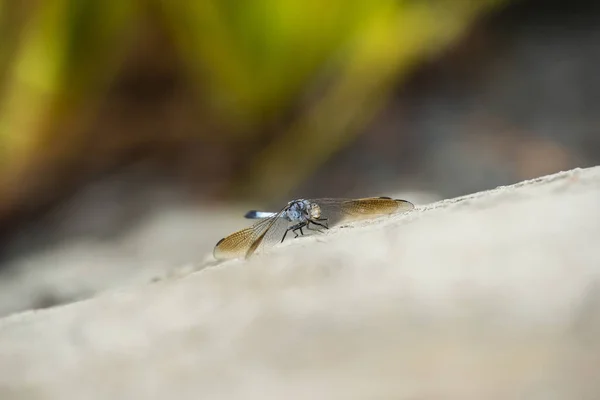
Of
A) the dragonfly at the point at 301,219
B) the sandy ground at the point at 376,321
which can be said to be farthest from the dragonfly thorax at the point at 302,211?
the sandy ground at the point at 376,321

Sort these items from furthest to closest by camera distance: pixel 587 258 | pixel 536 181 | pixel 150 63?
pixel 150 63 → pixel 536 181 → pixel 587 258

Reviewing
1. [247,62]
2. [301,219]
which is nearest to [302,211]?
[301,219]

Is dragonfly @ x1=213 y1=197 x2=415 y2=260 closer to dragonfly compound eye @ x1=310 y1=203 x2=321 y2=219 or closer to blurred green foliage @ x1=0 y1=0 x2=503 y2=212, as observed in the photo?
dragonfly compound eye @ x1=310 y1=203 x2=321 y2=219

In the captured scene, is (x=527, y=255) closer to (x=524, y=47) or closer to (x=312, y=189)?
(x=312, y=189)

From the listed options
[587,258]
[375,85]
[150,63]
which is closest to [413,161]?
[375,85]

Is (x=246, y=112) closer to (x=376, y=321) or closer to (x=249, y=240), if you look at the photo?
(x=249, y=240)

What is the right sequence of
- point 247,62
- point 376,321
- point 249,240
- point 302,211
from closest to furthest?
point 376,321
point 249,240
point 302,211
point 247,62
